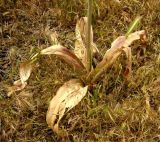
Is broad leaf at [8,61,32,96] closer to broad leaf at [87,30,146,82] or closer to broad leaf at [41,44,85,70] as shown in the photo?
broad leaf at [41,44,85,70]

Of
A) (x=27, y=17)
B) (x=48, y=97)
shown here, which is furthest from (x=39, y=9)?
(x=48, y=97)

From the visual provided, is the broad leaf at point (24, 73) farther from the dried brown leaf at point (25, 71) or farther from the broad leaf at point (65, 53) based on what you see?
the broad leaf at point (65, 53)

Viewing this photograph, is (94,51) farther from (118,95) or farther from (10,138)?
(10,138)

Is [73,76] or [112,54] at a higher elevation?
[112,54]

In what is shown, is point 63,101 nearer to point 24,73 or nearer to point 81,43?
point 24,73

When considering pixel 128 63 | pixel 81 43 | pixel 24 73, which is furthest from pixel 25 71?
pixel 128 63
